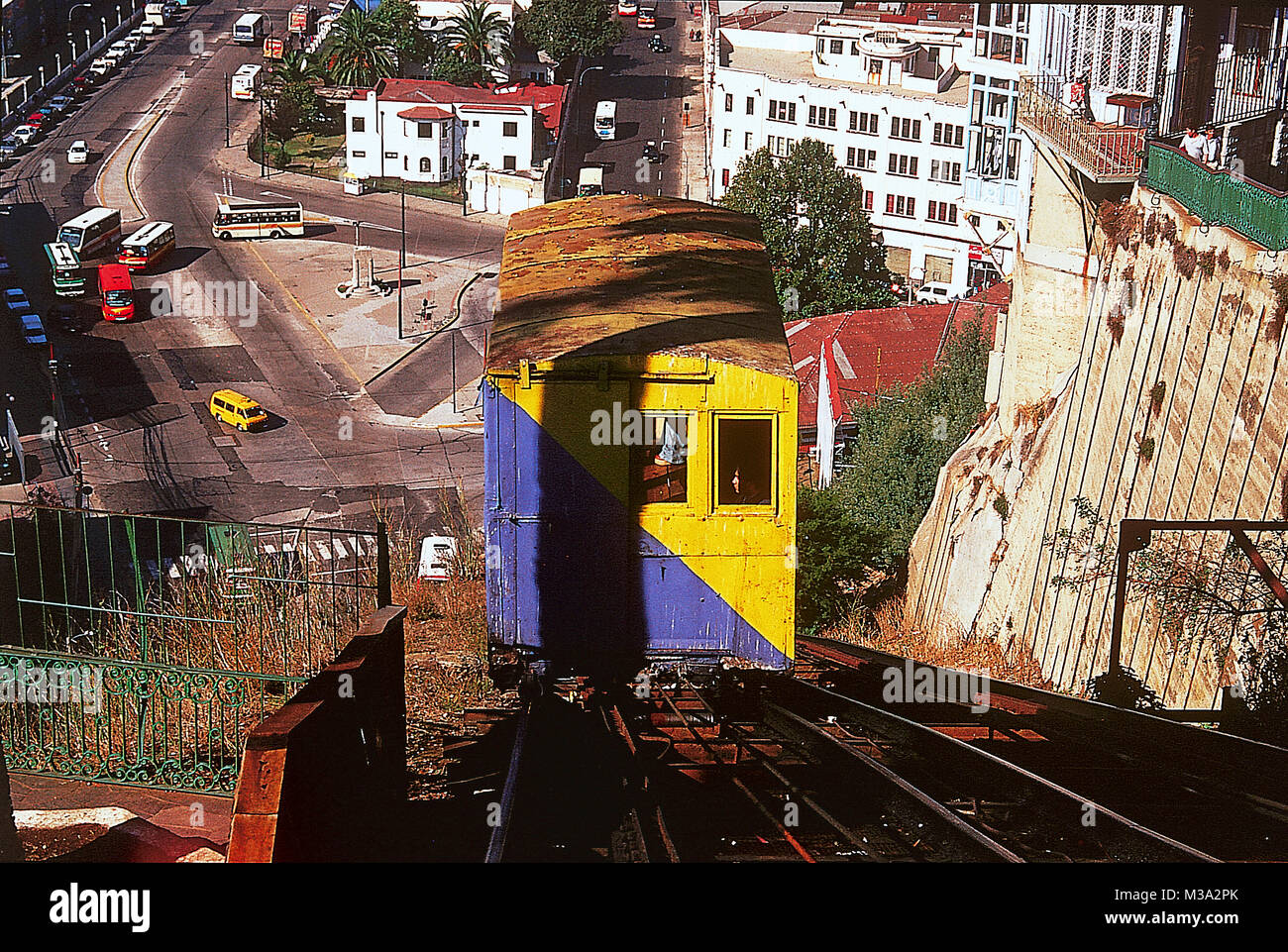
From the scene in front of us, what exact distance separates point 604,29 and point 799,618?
4710 cm

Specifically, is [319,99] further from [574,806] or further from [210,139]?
[574,806]

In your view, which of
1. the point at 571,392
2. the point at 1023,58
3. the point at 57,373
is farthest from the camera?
the point at 57,373

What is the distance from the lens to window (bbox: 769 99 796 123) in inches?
1863

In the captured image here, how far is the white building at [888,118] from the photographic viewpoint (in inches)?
1762

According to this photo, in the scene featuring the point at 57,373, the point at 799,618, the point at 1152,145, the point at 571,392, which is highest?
the point at 1152,145

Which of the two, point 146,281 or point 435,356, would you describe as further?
point 146,281

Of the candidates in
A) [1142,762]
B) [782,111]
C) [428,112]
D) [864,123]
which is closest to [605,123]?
[428,112]

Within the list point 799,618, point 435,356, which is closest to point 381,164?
point 435,356

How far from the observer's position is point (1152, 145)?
58.0 feet

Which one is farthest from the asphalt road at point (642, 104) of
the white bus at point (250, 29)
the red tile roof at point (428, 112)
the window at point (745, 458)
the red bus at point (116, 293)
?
the window at point (745, 458)

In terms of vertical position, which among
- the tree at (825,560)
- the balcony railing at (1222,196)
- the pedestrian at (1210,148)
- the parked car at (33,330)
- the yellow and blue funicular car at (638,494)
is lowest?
the parked car at (33,330)

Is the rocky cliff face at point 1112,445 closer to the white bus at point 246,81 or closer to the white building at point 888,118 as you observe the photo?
the white building at point 888,118

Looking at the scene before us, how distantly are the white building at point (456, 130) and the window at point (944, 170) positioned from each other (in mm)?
15513

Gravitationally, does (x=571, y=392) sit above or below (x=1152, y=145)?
below
